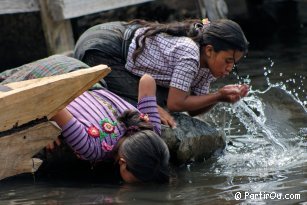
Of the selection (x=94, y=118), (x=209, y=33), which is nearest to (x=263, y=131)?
(x=209, y=33)

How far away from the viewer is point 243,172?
5.40 meters

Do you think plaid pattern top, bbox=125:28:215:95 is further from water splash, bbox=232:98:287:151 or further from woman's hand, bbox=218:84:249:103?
water splash, bbox=232:98:287:151

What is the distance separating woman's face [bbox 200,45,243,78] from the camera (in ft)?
18.3

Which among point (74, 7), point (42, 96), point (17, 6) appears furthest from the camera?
point (74, 7)

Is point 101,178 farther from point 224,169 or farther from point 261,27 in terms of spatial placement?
point 261,27

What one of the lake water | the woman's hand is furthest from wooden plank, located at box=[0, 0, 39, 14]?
the woman's hand

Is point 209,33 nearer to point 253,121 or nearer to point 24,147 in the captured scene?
point 253,121

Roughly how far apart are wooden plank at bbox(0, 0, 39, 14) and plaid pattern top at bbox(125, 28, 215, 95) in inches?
87.4

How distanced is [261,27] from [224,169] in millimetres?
6126

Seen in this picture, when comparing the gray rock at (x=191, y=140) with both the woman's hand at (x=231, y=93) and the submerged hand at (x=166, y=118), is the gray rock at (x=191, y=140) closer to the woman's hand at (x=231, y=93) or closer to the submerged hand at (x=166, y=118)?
the submerged hand at (x=166, y=118)

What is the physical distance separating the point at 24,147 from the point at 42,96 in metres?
0.33

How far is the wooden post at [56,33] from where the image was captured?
25.9 feet

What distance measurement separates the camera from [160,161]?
193 inches

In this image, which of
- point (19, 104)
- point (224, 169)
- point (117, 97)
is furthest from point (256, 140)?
point (19, 104)
